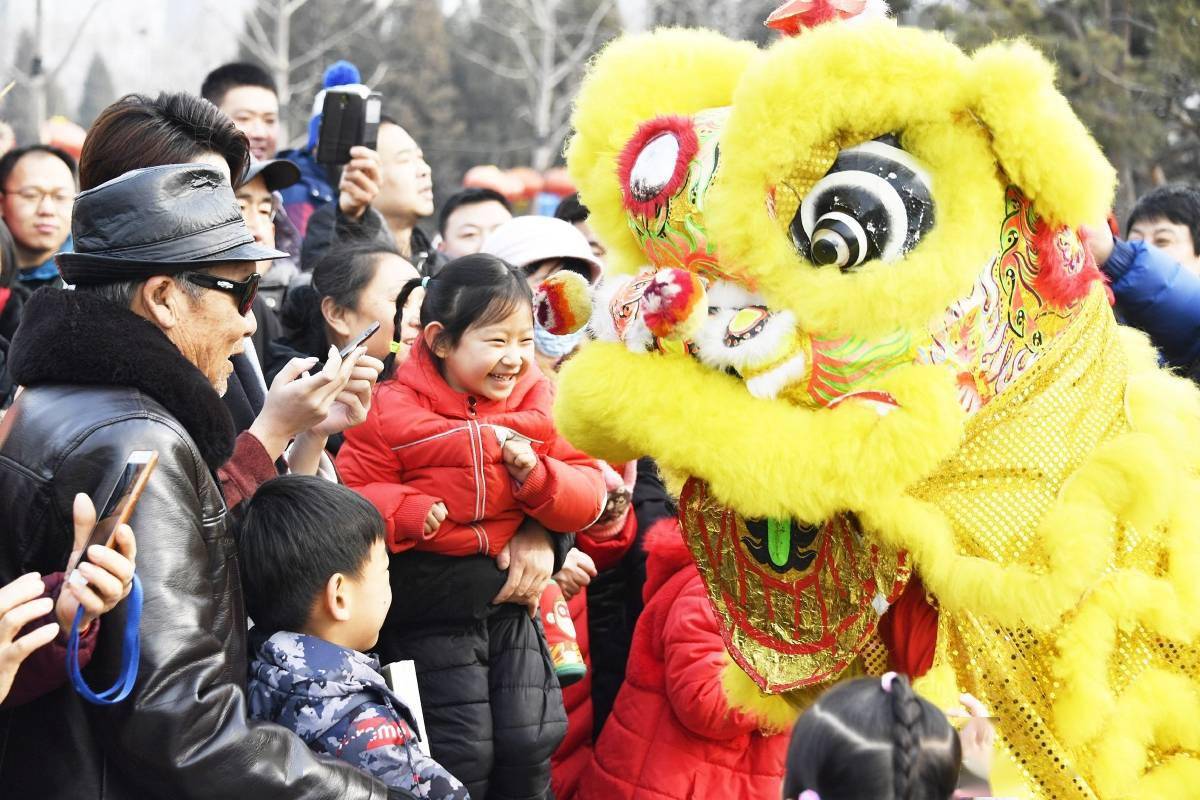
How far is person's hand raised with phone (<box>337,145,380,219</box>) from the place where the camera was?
4406mm

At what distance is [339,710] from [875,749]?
3.30 feet

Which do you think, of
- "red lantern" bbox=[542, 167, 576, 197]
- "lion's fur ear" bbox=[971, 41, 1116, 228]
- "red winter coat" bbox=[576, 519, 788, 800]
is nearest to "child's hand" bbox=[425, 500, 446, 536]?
"red winter coat" bbox=[576, 519, 788, 800]

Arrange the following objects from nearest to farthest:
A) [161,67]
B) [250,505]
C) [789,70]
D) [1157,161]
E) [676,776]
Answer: [789,70] < [250,505] < [676,776] < [1157,161] < [161,67]

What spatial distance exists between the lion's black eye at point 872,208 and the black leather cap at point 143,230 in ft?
3.12

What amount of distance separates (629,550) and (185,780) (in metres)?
2.26

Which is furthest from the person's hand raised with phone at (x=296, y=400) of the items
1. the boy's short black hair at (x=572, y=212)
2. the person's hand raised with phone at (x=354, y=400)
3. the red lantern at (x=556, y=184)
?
the red lantern at (x=556, y=184)

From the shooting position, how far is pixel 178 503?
2098mm

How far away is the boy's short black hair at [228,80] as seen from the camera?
17.3ft

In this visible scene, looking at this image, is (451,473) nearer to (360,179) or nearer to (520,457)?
(520,457)

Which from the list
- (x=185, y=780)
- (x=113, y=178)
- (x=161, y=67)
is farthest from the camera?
(x=161, y=67)

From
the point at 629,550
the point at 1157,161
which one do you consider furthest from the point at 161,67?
the point at 629,550

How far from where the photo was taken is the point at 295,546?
2525 millimetres

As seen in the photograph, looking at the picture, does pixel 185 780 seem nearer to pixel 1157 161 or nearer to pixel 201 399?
pixel 201 399

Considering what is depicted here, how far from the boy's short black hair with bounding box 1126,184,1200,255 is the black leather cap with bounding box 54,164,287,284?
3.59m
